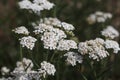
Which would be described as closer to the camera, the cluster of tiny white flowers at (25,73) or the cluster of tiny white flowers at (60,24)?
the cluster of tiny white flowers at (25,73)

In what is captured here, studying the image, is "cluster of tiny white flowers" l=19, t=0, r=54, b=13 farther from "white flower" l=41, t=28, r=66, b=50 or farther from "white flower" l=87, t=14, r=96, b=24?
"white flower" l=87, t=14, r=96, b=24

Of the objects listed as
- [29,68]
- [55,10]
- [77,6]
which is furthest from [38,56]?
[77,6]

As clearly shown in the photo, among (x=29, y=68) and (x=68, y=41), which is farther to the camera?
(x=29, y=68)

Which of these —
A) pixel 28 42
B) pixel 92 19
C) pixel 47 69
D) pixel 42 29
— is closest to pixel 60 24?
pixel 42 29

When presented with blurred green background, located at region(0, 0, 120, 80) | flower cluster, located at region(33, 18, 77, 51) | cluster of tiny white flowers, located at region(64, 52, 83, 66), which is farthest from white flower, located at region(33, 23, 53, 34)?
blurred green background, located at region(0, 0, 120, 80)

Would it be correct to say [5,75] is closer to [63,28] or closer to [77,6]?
[63,28]

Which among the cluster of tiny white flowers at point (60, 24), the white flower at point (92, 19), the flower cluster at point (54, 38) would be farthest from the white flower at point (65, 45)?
the white flower at point (92, 19)

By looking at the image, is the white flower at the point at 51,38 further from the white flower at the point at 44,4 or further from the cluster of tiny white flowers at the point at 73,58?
the white flower at the point at 44,4
